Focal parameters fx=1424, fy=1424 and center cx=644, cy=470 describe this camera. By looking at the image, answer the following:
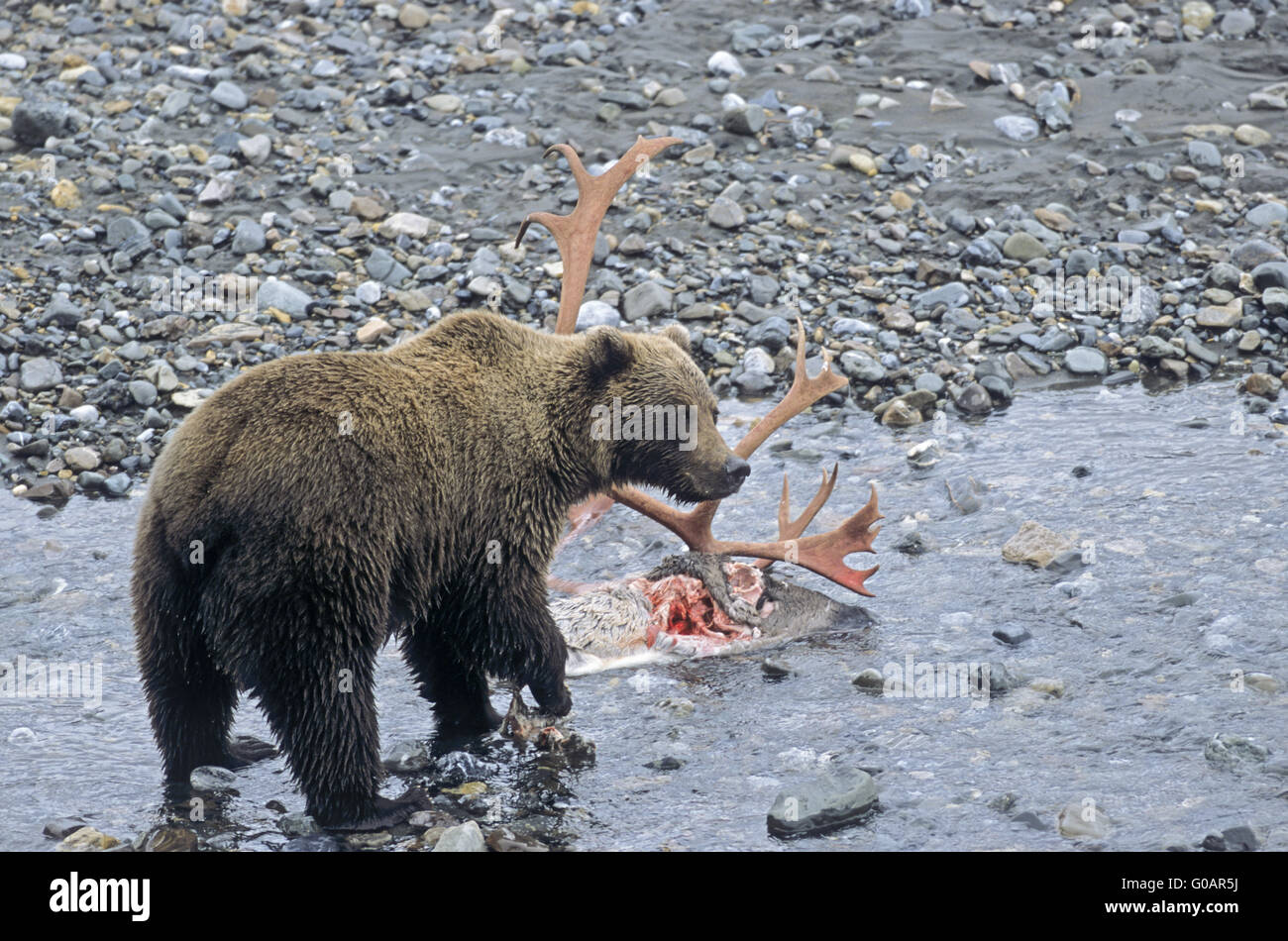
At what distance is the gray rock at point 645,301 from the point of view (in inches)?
400

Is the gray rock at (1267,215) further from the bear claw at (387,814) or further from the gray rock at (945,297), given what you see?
the bear claw at (387,814)

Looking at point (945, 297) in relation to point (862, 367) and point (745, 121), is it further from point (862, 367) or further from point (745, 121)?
point (745, 121)

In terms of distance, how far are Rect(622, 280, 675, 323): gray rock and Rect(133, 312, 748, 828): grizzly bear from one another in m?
3.60

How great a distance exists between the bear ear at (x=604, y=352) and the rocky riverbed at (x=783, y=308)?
159cm

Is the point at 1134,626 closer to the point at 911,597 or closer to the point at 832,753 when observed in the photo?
the point at 911,597

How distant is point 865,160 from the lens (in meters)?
11.8

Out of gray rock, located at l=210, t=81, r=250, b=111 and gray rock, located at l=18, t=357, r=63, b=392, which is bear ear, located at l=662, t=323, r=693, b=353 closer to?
gray rock, located at l=18, t=357, r=63, b=392

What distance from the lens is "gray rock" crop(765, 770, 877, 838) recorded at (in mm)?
5410

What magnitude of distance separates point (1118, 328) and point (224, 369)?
247 inches

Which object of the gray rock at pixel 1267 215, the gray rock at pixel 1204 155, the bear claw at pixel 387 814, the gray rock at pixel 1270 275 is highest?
the gray rock at pixel 1204 155

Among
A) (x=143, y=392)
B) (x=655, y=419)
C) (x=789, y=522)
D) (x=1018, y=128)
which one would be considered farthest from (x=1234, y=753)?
(x=1018, y=128)

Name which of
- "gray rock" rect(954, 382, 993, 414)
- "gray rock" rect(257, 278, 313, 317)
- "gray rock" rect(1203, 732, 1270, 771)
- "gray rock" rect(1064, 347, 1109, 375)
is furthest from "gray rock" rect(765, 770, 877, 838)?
"gray rock" rect(257, 278, 313, 317)

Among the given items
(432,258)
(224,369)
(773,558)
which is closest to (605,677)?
(773,558)

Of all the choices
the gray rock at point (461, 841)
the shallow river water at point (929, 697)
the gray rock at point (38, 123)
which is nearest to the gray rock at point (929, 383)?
the shallow river water at point (929, 697)
